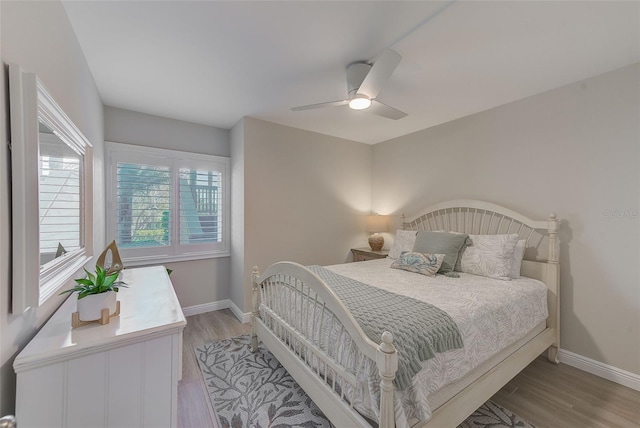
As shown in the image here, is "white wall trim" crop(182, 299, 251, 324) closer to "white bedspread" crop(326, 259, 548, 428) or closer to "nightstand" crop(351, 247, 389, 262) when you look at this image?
"white bedspread" crop(326, 259, 548, 428)

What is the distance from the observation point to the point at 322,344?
161 cm

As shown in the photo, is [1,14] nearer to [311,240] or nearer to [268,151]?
[268,151]

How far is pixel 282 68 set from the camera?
2.19 metres

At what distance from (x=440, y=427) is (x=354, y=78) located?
7.66 ft

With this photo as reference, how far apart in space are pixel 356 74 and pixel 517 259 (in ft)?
7.29

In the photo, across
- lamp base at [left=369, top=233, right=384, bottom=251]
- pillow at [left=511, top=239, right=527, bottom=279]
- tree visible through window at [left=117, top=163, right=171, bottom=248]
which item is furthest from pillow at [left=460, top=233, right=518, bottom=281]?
tree visible through window at [left=117, top=163, right=171, bottom=248]

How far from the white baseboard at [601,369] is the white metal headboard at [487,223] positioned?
0.87 metres

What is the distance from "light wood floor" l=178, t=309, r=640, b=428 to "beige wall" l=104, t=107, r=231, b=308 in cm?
112

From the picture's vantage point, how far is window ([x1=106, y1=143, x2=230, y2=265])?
3045 mm

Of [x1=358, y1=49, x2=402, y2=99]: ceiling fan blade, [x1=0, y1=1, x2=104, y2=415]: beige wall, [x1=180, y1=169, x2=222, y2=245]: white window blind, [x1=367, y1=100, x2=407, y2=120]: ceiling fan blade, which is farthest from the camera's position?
[x1=180, y1=169, x2=222, y2=245]: white window blind

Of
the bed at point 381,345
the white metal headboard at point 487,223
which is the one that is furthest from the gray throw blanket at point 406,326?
the white metal headboard at point 487,223

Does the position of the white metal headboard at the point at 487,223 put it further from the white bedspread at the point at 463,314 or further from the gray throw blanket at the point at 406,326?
the gray throw blanket at the point at 406,326

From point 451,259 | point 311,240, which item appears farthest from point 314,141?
point 451,259

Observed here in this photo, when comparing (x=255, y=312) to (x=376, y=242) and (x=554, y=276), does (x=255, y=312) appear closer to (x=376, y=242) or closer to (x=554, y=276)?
(x=376, y=242)
